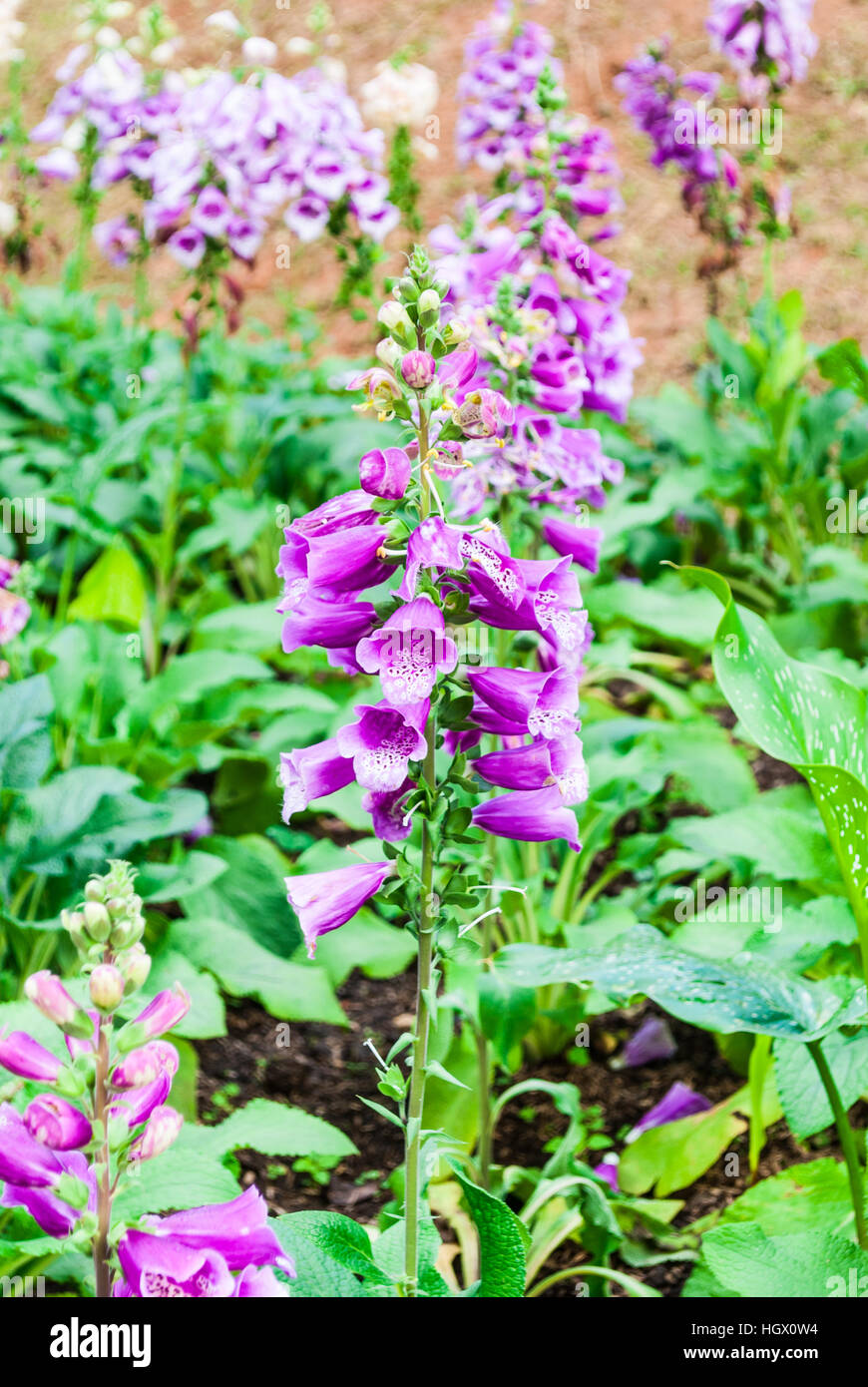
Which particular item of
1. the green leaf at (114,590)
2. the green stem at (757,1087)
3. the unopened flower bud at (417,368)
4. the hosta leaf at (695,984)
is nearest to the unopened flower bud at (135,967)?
the unopened flower bud at (417,368)

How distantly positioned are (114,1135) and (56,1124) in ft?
0.17

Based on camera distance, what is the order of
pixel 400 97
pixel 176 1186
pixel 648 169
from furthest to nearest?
pixel 648 169 → pixel 400 97 → pixel 176 1186

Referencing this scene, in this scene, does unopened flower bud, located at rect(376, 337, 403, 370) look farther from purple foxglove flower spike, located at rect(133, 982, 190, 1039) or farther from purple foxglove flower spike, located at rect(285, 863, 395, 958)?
purple foxglove flower spike, located at rect(133, 982, 190, 1039)

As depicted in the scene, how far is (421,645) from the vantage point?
1345 mm

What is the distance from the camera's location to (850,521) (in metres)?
4.48

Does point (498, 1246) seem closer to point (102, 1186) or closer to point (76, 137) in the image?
point (102, 1186)

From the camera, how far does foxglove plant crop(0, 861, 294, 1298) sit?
1138 mm

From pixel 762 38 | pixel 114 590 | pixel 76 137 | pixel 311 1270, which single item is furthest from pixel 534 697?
pixel 76 137

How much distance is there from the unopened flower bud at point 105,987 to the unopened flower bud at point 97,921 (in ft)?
0.13

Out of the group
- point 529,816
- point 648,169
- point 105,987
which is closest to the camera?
point 105,987

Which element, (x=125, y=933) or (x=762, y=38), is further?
(x=762, y=38)

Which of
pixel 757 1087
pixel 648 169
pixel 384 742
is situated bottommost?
pixel 757 1087

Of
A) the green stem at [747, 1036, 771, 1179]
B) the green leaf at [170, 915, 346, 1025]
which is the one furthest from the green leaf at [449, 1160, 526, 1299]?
the green leaf at [170, 915, 346, 1025]

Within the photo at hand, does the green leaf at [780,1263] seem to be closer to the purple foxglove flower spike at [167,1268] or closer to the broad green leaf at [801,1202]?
the broad green leaf at [801,1202]
